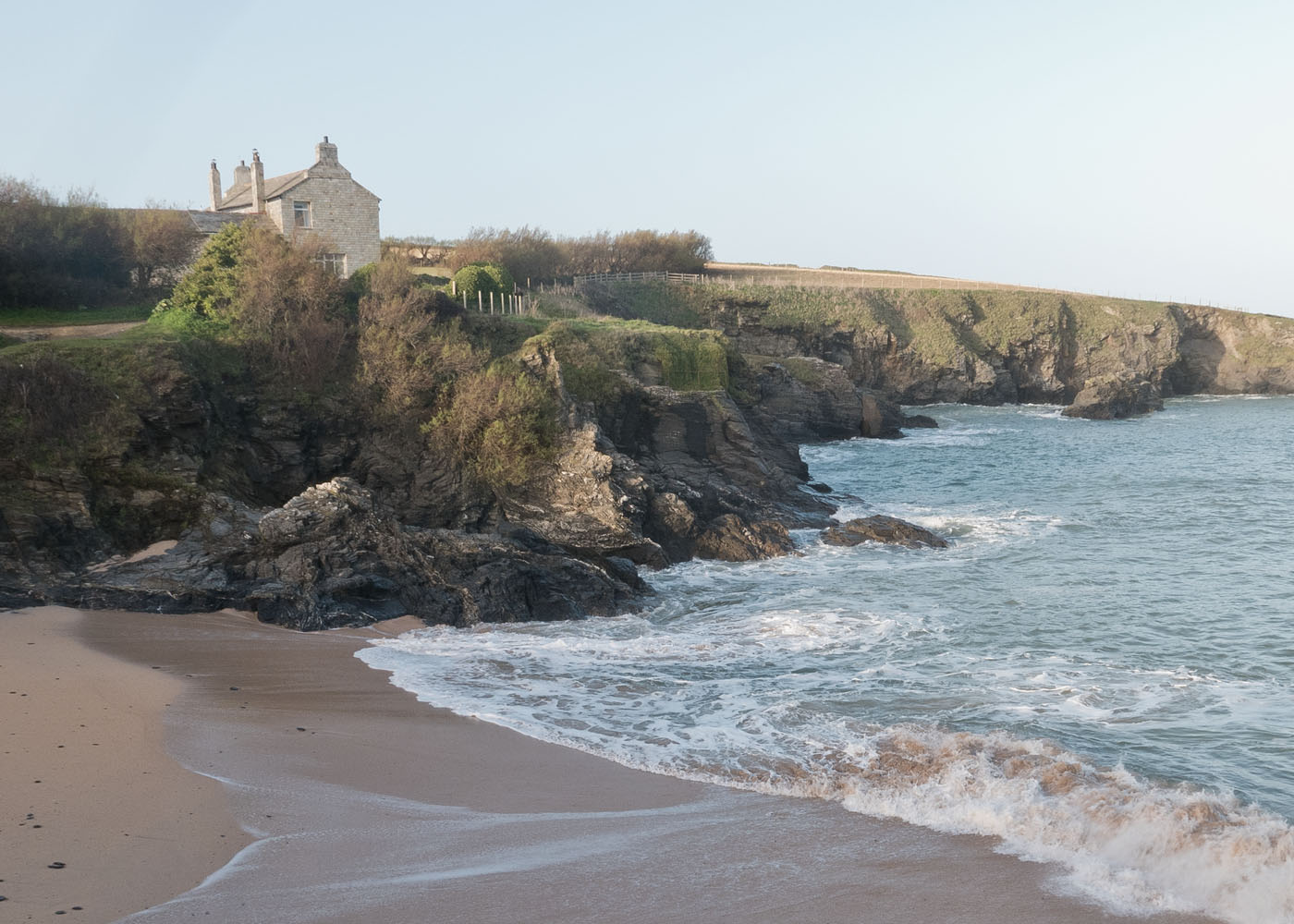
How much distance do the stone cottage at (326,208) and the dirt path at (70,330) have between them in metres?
11.5

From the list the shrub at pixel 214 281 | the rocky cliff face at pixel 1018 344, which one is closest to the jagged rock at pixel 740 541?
the shrub at pixel 214 281

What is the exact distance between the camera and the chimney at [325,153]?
37750 mm

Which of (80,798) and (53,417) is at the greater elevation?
(53,417)

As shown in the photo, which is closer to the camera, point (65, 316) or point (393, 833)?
point (393, 833)

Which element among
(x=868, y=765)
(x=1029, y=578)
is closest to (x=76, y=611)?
(x=868, y=765)

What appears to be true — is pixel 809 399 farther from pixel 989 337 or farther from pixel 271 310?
pixel 989 337

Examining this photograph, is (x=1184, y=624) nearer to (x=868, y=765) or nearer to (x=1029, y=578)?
(x=1029, y=578)

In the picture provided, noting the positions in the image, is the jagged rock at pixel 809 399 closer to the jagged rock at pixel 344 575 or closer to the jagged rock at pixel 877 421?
the jagged rock at pixel 877 421

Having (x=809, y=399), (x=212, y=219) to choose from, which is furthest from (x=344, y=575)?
(x=809, y=399)

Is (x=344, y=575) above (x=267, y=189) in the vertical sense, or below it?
below

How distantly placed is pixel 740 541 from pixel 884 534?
11.6 feet

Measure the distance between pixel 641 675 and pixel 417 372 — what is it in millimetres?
11806

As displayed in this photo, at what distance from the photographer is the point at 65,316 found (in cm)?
2723

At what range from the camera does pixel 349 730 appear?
35.6 feet
